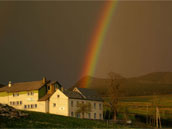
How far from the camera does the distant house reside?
260 ft

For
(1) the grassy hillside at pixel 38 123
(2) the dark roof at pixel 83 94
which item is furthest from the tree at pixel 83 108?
(1) the grassy hillside at pixel 38 123

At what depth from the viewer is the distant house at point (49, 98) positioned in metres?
79.2

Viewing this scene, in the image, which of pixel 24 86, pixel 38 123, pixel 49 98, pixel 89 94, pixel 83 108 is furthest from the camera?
pixel 24 86

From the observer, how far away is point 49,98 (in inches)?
3241

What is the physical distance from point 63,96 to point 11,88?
69.9 feet

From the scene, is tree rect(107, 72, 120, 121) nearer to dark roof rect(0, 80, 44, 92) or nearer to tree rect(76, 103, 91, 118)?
tree rect(76, 103, 91, 118)

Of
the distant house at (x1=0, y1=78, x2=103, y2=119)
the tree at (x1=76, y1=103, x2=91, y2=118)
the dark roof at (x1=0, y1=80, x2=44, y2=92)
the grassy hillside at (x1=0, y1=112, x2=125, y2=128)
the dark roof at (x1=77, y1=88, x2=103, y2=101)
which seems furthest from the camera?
the dark roof at (x1=0, y1=80, x2=44, y2=92)

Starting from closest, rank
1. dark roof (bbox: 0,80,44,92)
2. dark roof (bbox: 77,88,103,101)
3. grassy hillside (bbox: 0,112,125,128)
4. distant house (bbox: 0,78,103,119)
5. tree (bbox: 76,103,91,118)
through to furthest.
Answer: grassy hillside (bbox: 0,112,125,128) → tree (bbox: 76,103,91,118) → distant house (bbox: 0,78,103,119) → dark roof (bbox: 77,88,103,101) → dark roof (bbox: 0,80,44,92)

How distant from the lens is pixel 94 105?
286 ft

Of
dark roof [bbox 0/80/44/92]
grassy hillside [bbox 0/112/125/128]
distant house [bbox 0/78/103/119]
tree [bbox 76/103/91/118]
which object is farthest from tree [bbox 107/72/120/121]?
grassy hillside [bbox 0/112/125/128]

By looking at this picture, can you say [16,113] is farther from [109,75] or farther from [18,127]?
[109,75]

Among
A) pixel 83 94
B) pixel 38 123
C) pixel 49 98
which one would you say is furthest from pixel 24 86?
pixel 38 123

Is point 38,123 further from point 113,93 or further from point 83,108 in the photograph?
point 113,93

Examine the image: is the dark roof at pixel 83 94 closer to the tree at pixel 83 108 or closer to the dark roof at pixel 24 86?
the tree at pixel 83 108
